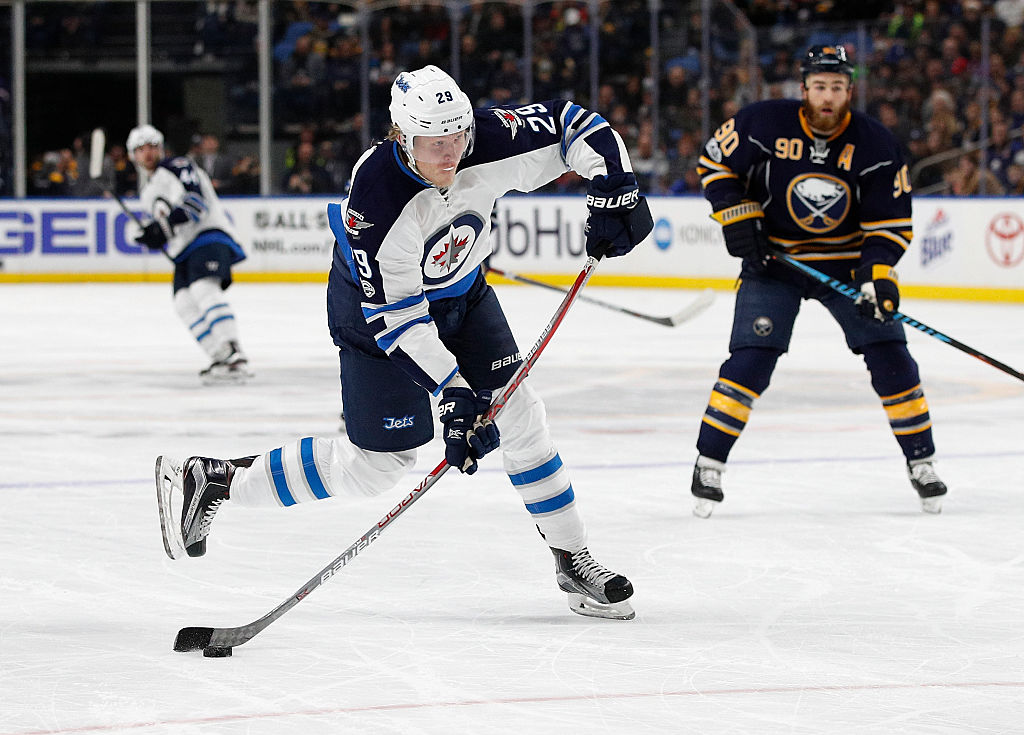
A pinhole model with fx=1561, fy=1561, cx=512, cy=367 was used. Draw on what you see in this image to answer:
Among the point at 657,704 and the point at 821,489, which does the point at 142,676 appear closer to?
the point at 657,704

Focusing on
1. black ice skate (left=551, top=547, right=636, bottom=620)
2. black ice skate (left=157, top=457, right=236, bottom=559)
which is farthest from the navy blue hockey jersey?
black ice skate (left=157, top=457, right=236, bottom=559)

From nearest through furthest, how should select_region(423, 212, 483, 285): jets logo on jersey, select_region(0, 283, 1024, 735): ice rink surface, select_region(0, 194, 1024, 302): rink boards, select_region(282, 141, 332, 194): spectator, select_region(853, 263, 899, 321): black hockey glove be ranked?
select_region(0, 283, 1024, 735): ice rink surface < select_region(423, 212, 483, 285): jets logo on jersey < select_region(853, 263, 899, 321): black hockey glove < select_region(0, 194, 1024, 302): rink boards < select_region(282, 141, 332, 194): spectator

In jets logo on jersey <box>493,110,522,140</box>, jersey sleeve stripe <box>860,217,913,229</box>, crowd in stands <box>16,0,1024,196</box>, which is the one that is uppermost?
crowd in stands <box>16,0,1024,196</box>

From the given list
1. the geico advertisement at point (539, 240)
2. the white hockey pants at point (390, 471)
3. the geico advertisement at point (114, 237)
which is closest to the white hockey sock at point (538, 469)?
the white hockey pants at point (390, 471)

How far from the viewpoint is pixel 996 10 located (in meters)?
11.7

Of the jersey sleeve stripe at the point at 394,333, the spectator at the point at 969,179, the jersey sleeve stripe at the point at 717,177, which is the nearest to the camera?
the jersey sleeve stripe at the point at 394,333

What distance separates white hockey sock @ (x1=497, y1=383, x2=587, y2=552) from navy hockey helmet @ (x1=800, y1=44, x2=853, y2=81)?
136 centimetres

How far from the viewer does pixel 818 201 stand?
394 centimetres

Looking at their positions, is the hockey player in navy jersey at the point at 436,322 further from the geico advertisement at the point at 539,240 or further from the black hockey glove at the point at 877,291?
the geico advertisement at the point at 539,240

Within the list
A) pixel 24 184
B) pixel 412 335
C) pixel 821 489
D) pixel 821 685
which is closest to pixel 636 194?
pixel 412 335

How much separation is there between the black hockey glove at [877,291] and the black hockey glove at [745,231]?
25 cm

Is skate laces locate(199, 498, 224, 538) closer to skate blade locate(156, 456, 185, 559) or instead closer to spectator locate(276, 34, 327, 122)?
skate blade locate(156, 456, 185, 559)

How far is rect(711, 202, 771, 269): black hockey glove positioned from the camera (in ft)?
12.8

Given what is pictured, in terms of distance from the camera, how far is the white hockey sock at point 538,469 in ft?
9.46
